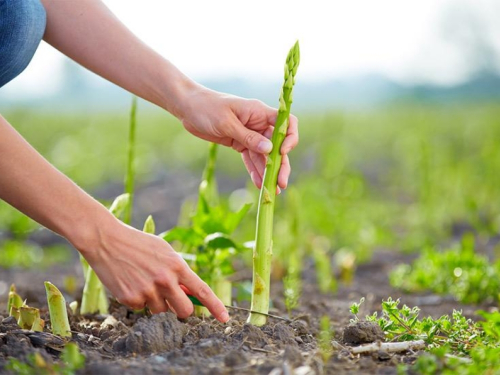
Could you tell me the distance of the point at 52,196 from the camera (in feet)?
6.28

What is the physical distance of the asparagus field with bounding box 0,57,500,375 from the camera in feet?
6.21

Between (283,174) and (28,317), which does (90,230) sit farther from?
(283,174)

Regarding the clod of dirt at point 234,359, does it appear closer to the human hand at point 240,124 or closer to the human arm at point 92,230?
the human arm at point 92,230

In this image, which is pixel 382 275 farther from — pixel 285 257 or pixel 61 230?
pixel 61 230

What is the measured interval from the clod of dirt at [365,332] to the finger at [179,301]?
20.7 inches

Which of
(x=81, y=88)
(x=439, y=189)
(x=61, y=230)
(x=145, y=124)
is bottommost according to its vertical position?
(x=61, y=230)

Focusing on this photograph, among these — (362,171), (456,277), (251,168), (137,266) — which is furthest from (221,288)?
(362,171)

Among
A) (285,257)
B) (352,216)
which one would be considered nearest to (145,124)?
(352,216)

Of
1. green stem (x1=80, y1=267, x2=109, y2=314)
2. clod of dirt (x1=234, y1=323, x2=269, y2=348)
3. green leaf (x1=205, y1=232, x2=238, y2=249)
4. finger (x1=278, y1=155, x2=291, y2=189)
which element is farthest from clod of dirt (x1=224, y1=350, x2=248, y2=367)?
green stem (x1=80, y1=267, x2=109, y2=314)

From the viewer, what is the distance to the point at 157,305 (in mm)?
2102

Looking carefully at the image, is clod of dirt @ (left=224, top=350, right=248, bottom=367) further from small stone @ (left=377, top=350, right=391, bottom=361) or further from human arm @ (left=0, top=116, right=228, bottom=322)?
small stone @ (left=377, top=350, right=391, bottom=361)

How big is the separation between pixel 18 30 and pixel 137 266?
0.95 metres

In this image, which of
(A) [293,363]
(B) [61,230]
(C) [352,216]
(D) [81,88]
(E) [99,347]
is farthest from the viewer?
(D) [81,88]

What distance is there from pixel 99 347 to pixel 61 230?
41 cm
